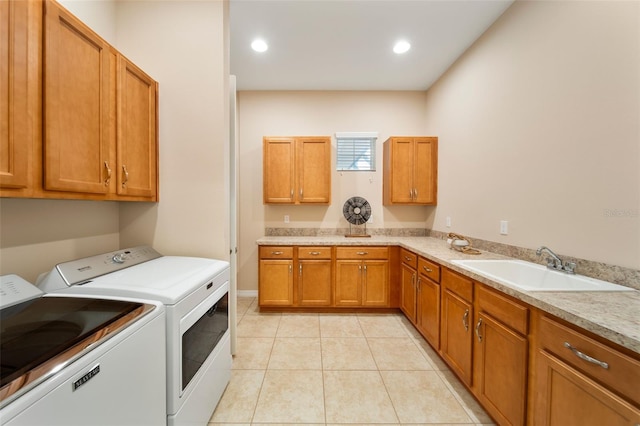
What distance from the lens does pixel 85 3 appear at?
1.55 m

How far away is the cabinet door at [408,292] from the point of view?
2.55 meters

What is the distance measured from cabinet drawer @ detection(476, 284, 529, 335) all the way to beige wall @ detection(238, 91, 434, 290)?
2010 mm

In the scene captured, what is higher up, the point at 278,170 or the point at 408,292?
the point at 278,170

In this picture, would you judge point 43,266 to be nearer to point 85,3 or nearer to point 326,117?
point 85,3

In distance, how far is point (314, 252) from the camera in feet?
9.66

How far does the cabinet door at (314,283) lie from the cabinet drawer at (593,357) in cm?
208

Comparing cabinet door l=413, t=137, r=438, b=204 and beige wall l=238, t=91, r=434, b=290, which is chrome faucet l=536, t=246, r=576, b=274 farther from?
beige wall l=238, t=91, r=434, b=290

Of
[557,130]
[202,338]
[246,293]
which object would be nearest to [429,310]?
[557,130]

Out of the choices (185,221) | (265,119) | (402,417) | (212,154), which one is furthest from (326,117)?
(402,417)

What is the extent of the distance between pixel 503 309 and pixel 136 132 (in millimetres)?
2487

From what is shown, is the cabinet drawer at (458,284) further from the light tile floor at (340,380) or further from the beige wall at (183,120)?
the beige wall at (183,120)

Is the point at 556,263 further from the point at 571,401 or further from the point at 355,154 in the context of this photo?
the point at 355,154

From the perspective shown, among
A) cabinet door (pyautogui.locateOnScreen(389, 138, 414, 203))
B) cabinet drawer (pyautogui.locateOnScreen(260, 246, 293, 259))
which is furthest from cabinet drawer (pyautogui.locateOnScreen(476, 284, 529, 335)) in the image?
Answer: cabinet drawer (pyautogui.locateOnScreen(260, 246, 293, 259))

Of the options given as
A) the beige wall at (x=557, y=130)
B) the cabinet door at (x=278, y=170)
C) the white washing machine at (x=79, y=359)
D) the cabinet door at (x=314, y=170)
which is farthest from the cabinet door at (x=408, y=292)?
the white washing machine at (x=79, y=359)
